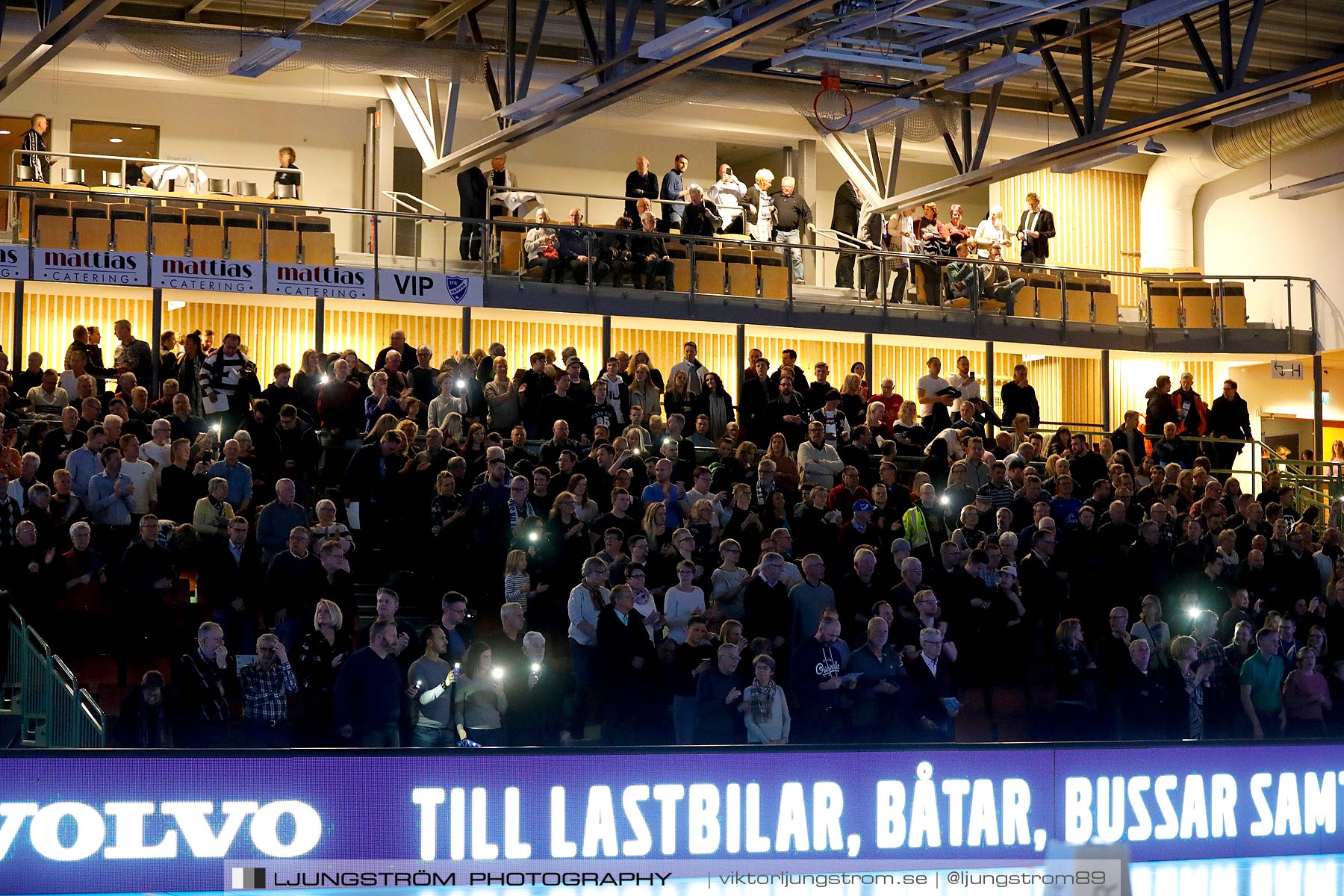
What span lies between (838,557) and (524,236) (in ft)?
28.3

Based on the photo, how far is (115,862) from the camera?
28.6 ft

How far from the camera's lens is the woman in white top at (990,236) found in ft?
78.7

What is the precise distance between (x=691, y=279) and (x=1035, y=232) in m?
5.67

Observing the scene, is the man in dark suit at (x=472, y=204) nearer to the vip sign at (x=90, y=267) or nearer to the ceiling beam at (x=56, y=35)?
the vip sign at (x=90, y=267)

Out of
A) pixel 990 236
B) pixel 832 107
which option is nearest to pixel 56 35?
pixel 832 107

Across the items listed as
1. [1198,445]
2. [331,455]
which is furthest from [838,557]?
[1198,445]

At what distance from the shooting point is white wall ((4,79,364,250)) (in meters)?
23.6

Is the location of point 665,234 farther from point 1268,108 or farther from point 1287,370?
point 1287,370

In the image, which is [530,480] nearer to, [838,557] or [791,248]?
[838,557]

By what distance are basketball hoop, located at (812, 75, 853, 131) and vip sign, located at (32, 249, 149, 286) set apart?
751cm

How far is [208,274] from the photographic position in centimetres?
1934

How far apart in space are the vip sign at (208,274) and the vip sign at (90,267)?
0.19 metres

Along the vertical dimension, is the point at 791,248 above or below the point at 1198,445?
above

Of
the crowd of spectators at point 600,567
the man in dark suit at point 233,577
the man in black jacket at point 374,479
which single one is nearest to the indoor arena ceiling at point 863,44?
the crowd of spectators at point 600,567
